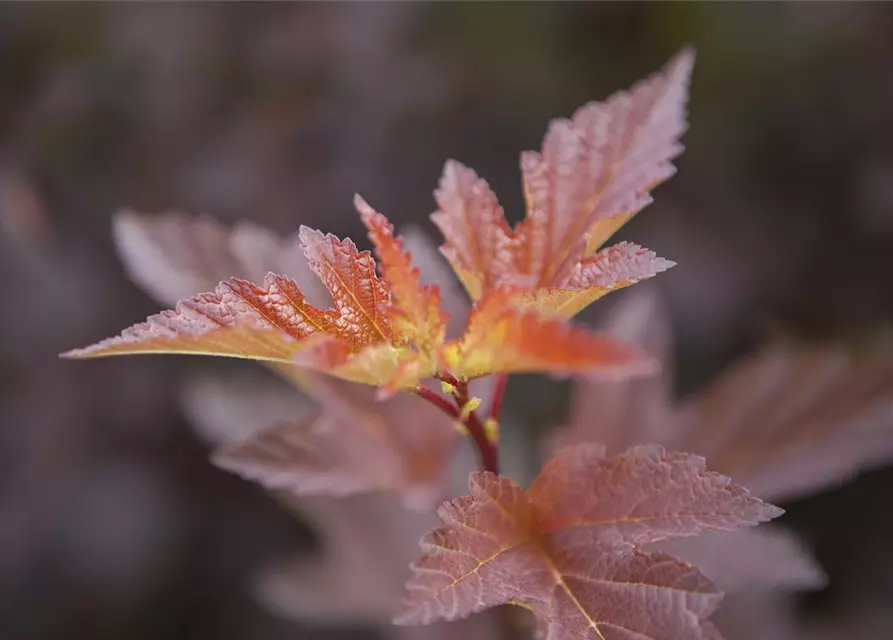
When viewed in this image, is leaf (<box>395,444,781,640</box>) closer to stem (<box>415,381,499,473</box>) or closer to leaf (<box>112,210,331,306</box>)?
stem (<box>415,381,499,473</box>)

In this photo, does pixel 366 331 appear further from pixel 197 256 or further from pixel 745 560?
pixel 745 560

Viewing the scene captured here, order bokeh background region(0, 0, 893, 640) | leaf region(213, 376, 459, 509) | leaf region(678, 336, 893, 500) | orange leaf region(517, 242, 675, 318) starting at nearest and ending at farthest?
orange leaf region(517, 242, 675, 318) < leaf region(213, 376, 459, 509) < leaf region(678, 336, 893, 500) < bokeh background region(0, 0, 893, 640)

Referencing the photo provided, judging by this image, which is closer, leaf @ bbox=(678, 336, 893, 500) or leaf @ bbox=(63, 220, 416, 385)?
leaf @ bbox=(63, 220, 416, 385)

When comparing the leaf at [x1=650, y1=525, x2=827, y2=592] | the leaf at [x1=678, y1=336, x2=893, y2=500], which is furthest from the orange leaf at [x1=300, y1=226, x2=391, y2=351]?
the leaf at [x1=678, y1=336, x2=893, y2=500]

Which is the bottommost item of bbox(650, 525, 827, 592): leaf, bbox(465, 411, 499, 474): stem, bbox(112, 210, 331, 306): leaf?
bbox(650, 525, 827, 592): leaf

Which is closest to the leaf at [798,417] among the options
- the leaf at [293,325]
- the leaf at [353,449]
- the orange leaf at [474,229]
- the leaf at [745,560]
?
the leaf at [745,560]

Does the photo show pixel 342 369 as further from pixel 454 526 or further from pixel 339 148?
pixel 339 148

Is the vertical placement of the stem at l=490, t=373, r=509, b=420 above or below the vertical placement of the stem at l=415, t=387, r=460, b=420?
above
